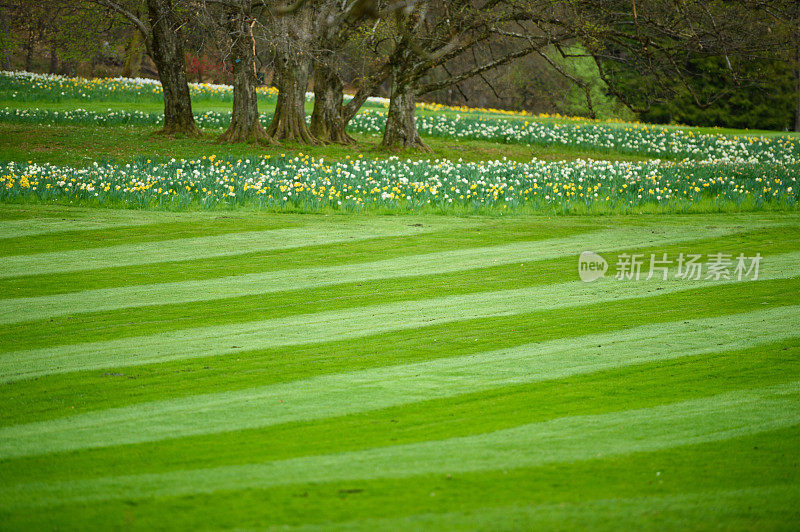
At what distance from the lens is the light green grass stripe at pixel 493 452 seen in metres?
3.97

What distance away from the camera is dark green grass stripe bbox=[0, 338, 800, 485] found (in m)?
4.30

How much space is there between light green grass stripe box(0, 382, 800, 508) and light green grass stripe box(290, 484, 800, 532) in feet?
1.59

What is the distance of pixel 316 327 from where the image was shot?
6914mm

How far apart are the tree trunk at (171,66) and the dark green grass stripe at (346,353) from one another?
1632 centimetres

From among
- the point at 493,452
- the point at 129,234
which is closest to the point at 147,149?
the point at 129,234

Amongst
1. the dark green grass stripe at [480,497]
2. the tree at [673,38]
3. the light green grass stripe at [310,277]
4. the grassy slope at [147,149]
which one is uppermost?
the tree at [673,38]

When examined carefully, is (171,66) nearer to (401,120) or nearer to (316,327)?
(401,120)

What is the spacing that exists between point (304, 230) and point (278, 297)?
354 cm

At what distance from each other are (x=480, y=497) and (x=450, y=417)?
110 centimetres

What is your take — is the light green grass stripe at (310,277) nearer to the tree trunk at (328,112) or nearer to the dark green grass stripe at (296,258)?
the dark green grass stripe at (296,258)

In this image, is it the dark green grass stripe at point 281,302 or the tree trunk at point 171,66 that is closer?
the dark green grass stripe at point 281,302

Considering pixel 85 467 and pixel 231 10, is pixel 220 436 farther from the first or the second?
pixel 231 10

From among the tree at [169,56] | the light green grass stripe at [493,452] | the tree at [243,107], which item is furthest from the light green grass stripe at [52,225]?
the tree at [169,56]

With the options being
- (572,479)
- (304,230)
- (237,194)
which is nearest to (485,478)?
(572,479)
